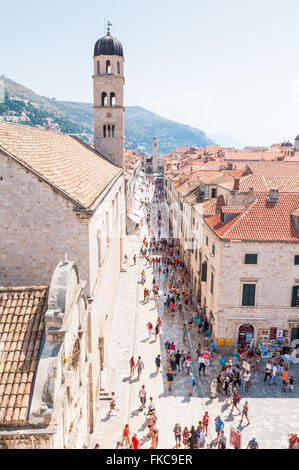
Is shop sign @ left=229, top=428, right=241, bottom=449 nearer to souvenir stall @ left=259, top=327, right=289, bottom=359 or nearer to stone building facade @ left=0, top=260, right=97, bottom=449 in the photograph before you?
stone building facade @ left=0, top=260, right=97, bottom=449

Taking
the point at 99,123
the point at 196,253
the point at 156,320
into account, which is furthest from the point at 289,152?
the point at 156,320

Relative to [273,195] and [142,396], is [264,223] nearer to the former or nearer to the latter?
[273,195]

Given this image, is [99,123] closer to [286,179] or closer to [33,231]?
[286,179]

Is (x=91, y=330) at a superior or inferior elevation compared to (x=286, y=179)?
inferior

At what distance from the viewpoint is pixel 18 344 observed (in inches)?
416

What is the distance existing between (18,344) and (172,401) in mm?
12490

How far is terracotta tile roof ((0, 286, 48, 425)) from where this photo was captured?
9452 millimetres

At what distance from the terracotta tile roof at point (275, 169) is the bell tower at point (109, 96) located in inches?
677

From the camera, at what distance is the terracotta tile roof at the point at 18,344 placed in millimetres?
9452

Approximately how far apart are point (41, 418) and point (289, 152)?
100197mm

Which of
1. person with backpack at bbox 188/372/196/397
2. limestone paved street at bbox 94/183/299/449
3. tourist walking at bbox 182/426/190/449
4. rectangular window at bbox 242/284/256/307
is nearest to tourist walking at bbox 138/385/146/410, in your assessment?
limestone paved street at bbox 94/183/299/449

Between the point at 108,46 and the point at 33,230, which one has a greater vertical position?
the point at 108,46

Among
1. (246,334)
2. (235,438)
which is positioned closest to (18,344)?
(235,438)
